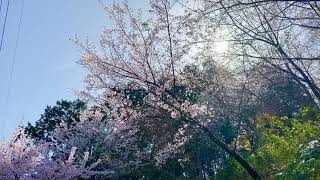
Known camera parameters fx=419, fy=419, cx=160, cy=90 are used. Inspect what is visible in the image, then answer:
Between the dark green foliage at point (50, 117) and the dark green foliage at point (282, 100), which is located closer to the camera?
the dark green foliage at point (282, 100)

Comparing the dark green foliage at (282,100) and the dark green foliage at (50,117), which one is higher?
the dark green foliage at (50,117)

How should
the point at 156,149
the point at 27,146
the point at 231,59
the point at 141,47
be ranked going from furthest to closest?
the point at 156,149, the point at 27,146, the point at 141,47, the point at 231,59

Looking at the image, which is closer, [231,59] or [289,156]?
[231,59]

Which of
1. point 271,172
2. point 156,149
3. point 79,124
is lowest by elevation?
point 271,172

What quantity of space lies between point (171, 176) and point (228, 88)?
6791 mm

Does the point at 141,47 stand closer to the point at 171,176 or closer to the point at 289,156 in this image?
the point at 289,156

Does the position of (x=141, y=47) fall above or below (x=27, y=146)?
above

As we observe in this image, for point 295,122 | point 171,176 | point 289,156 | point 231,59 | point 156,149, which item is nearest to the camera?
point 231,59

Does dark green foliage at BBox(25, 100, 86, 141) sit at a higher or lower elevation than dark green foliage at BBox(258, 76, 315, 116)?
higher

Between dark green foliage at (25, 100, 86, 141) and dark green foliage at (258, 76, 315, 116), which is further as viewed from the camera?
→ dark green foliage at (25, 100, 86, 141)

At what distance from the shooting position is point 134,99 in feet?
42.6

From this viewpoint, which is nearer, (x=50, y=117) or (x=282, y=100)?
(x=282, y=100)

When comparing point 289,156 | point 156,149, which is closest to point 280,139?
point 289,156

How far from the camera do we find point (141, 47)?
11.5 metres
